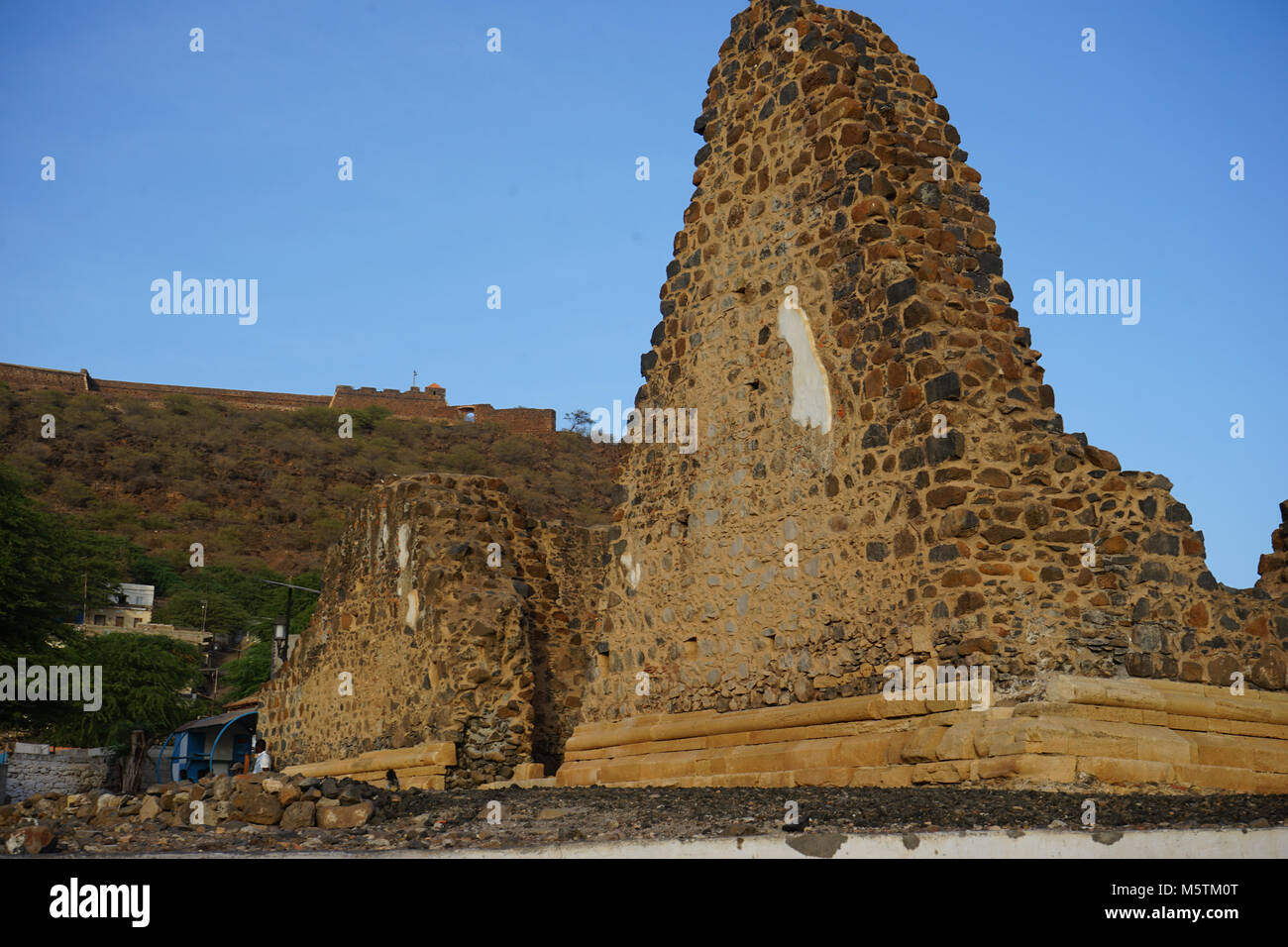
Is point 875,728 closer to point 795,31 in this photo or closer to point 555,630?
point 795,31

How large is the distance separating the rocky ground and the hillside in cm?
5135

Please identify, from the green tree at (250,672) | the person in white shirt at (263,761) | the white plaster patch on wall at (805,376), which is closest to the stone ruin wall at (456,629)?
the person in white shirt at (263,761)

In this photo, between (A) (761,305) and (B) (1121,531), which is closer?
(B) (1121,531)

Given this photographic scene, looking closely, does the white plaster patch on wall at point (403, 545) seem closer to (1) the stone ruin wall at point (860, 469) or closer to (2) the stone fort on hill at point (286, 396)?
(1) the stone ruin wall at point (860, 469)

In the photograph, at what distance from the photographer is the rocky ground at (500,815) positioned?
201 inches

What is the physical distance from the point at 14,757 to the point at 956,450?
31413 mm

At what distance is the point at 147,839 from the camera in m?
5.87

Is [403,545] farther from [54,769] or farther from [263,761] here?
[54,769]

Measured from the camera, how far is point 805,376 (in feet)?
29.2

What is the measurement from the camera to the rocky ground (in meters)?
5.10

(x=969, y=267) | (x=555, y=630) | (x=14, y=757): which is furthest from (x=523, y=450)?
(x=969, y=267)

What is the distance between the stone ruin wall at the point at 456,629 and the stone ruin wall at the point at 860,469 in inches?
72.1

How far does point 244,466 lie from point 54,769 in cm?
4716
